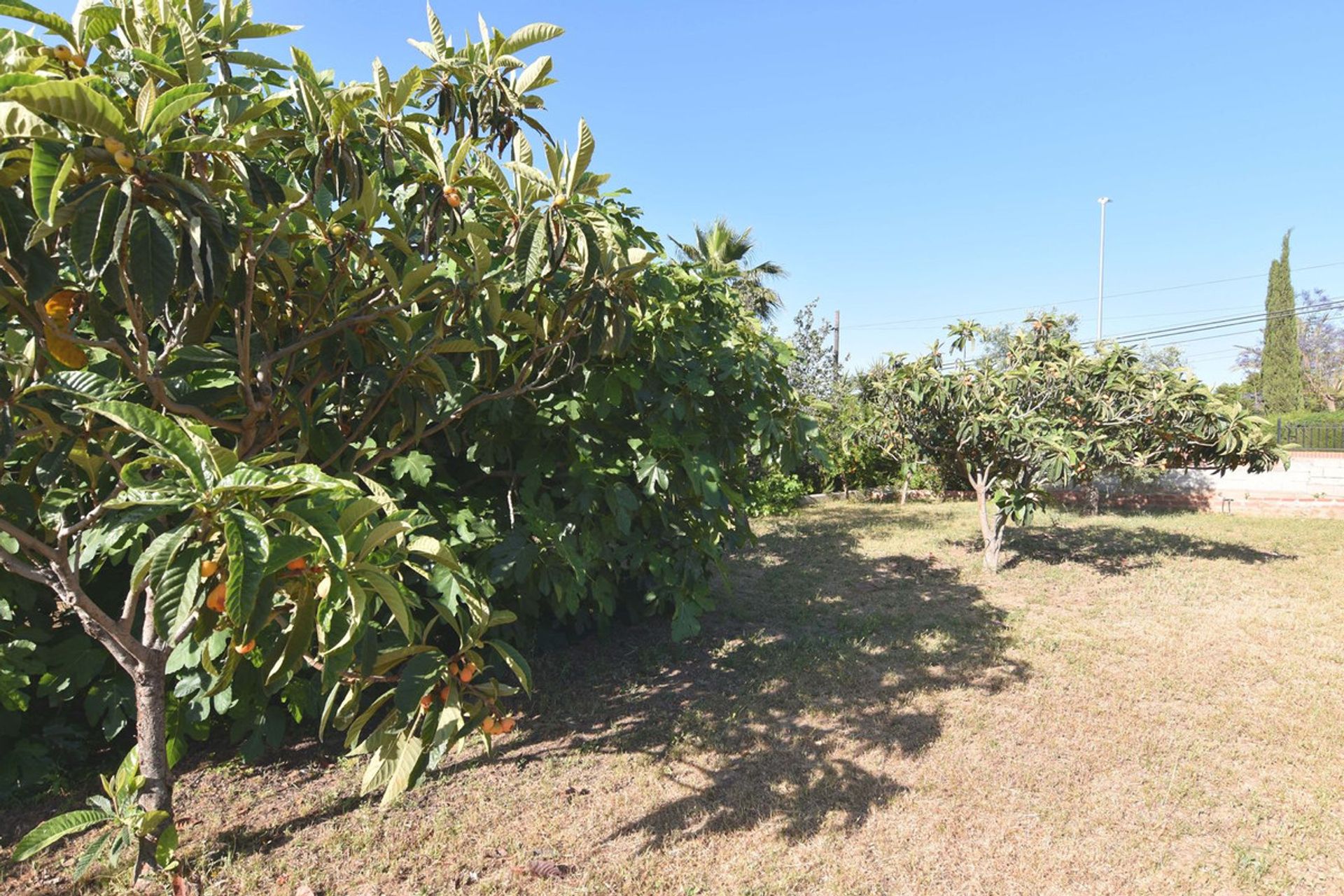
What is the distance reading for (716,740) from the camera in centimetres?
371

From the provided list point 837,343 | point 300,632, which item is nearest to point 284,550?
point 300,632

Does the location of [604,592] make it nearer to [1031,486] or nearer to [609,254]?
[609,254]

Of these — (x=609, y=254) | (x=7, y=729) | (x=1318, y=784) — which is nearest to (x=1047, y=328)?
(x=1318, y=784)

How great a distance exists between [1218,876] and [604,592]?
2784 mm

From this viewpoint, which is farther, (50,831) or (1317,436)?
(1317,436)

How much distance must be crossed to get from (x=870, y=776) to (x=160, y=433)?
3.10 m

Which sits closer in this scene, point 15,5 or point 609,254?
point 15,5

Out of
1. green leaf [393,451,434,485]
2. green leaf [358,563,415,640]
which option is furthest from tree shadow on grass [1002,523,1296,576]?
green leaf [358,563,415,640]

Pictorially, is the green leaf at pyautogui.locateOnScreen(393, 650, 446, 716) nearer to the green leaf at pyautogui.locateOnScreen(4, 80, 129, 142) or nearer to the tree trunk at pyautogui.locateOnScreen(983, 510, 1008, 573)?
the green leaf at pyautogui.locateOnScreen(4, 80, 129, 142)

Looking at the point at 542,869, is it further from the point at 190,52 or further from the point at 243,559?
the point at 190,52

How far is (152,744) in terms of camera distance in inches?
87.4

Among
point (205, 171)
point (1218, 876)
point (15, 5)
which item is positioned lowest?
point (1218, 876)

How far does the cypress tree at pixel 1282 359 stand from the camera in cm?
2769

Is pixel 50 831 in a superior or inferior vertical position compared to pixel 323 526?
inferior
